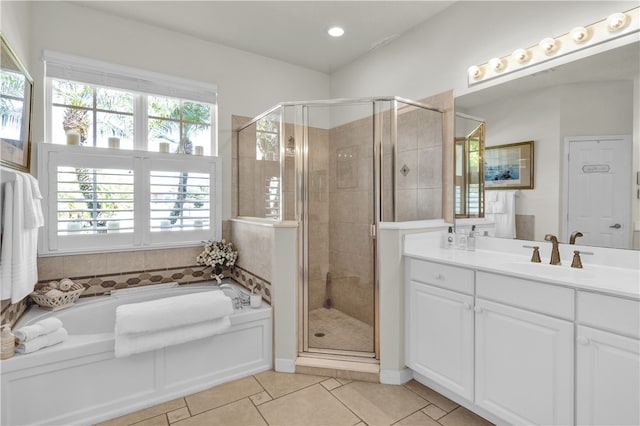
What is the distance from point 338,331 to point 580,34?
2569 mm

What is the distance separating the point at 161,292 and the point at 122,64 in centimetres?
199

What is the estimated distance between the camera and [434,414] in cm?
197

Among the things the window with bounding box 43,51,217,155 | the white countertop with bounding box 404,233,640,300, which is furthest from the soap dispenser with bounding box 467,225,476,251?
the window with bounding box 43,51,217,155

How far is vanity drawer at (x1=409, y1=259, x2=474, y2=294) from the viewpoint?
6.28ft

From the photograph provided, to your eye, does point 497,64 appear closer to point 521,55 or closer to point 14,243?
point 521,55

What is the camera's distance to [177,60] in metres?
3.04

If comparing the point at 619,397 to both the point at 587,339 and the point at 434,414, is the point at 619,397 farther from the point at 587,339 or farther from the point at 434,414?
the point at 434,414

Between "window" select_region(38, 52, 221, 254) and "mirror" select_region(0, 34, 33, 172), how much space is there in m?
0.24

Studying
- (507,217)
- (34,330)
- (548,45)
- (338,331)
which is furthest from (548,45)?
(34,330)

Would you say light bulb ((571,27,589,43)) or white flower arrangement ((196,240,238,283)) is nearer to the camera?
light bulb ((571,27,589,43))

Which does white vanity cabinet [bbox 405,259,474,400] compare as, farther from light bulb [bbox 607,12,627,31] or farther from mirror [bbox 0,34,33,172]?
mirror [bbox 0,34,33,172]

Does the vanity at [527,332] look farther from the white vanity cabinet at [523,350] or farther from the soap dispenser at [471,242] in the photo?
the soap dispenser at [471,242]

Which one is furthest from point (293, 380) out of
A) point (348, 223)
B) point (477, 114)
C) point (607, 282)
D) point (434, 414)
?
point (477, 114)

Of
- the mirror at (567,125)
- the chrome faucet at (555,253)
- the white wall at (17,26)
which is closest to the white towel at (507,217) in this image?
the mirror at (567,125)
